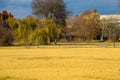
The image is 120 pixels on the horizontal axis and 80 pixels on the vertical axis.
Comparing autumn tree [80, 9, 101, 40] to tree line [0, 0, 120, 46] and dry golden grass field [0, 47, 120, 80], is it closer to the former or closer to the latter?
tree line [0, 0, 120, 46]

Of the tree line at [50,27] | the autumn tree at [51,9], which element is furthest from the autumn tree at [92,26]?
the autumn tree at [51,9]

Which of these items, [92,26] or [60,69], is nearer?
[60,69]

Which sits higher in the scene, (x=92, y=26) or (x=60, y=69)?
(x=92, y=26)

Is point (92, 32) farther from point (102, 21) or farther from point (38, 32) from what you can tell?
point (38, 32)

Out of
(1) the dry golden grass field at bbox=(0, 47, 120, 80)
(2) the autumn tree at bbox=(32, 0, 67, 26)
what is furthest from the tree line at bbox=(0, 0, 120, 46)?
(1) the dry golden grass field at bbox=(0, 47, 120, 80)

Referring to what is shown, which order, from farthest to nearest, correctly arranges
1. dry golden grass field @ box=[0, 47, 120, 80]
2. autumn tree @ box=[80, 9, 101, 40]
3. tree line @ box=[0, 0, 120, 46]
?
autumn tree @ box=[80, 9, 101, 40]
tree line @ box=[0, 0, 120, 46]
dry golden grass field @ box=[0, 47, 120, 80]

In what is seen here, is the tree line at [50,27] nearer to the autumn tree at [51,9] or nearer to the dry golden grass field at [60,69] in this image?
the autumn tree at [51,9]

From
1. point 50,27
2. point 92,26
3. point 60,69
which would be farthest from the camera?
point 92,26

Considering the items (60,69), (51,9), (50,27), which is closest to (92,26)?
(51,9)

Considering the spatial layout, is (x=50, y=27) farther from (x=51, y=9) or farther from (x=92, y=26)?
(x=92, y=26)

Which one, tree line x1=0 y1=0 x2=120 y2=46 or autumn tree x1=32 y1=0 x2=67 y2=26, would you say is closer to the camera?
tree line x1=0 y1=0 x2=120 y2=46

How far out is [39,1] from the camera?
92250 millimetres

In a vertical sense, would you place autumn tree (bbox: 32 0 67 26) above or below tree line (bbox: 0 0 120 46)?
above

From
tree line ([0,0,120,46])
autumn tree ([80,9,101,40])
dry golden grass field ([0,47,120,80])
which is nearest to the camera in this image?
dry golden grass field ([0,47,120,80])
